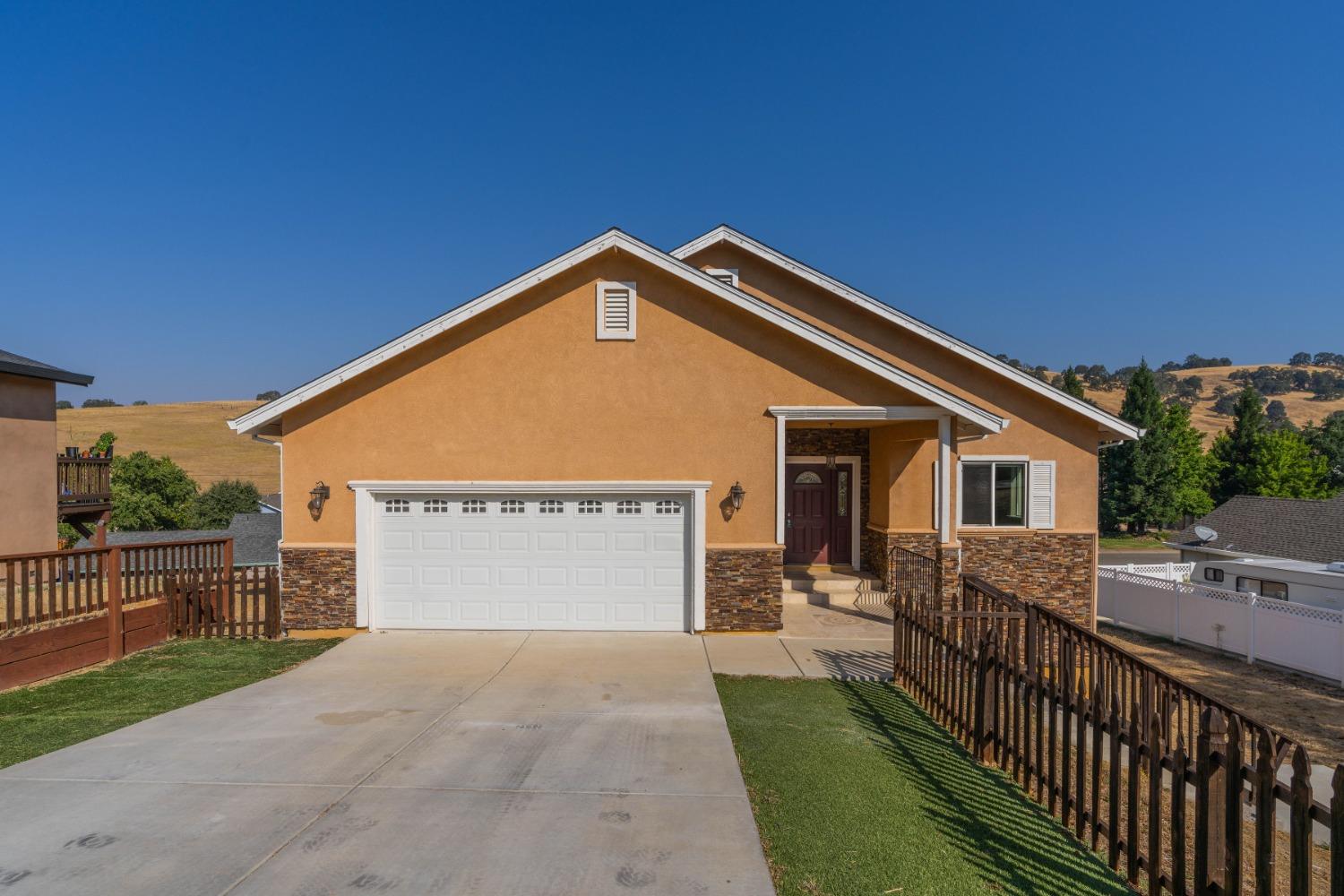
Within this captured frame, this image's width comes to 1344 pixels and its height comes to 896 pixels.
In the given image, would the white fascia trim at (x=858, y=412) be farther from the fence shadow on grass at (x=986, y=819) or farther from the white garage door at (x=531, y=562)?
the fence shadow on grass at (x=986, y=819)

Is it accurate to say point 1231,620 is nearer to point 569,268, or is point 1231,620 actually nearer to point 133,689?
point 569,268

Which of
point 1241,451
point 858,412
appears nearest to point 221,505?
point 858,412

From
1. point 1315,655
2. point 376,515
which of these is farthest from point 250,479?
point 1315,655

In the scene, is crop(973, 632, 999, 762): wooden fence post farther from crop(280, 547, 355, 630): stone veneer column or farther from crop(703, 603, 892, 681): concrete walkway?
crop(280, 547, 355, 630): stone veneer column

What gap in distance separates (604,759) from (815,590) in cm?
768

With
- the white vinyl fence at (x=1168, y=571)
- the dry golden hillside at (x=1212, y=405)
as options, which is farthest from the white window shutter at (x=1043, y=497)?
the dry golden hillside at (x=1212, y=405)

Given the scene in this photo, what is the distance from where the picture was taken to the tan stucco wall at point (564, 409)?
1102 cm

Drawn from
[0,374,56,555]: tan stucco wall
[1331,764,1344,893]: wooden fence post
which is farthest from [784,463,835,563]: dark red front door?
[0,374,56,555]: tan stucco wall

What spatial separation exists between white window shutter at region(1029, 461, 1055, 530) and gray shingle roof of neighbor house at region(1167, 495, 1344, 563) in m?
11.0

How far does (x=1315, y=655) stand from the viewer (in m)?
12.5

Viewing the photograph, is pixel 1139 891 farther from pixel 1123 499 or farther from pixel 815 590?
pixel 1123 499

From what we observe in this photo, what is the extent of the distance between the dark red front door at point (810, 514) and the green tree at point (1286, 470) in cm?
3705

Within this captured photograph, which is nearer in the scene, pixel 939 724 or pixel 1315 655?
→ pixel 939 724

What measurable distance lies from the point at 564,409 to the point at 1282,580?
52.2 feet
